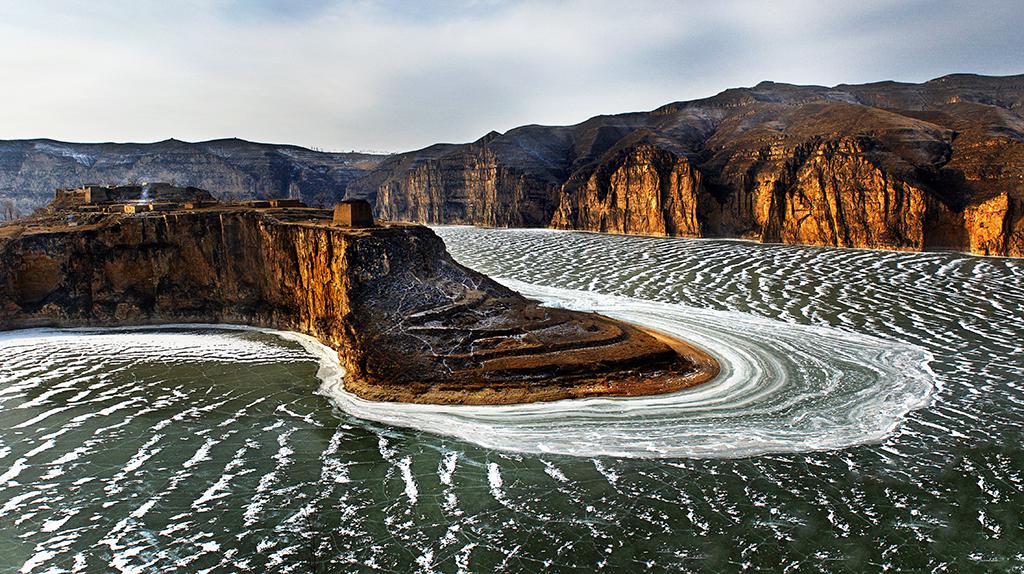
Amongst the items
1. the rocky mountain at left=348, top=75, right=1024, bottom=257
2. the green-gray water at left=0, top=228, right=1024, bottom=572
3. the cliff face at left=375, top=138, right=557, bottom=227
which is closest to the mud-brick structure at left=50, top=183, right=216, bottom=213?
the green-gray water at left=0, top=228, right=1024, bottom=572

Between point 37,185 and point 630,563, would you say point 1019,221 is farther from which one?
point 37,185

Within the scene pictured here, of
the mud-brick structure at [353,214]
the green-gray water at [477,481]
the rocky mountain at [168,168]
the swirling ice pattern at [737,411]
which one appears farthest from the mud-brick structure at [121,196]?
the rocky mountain at [168,168]

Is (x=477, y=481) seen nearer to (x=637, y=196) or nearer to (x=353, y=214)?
(x=353, y=214)

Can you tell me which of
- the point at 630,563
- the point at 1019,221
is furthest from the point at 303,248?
the point at 1019,221

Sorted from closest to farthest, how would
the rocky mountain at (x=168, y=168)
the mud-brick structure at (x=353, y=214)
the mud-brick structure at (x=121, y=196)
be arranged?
the mud-brick structure at (x=353, y=214), the mud-brick structure at (x=121, y=196), the rocky mountain at (x=168, y=168)

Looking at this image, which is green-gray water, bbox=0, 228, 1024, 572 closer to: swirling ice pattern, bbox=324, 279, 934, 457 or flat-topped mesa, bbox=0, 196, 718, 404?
swirling ice pattern, bbox=324, 279, 934, 457

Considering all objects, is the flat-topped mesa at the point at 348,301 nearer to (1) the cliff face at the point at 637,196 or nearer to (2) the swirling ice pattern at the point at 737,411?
(2) the swirling ice pattern at the point at 737,411

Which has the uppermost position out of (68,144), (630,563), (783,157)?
(68,144)

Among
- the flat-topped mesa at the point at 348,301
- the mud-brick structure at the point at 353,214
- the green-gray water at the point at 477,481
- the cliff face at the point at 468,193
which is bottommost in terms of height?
the green-gray water at the point at 477,481
